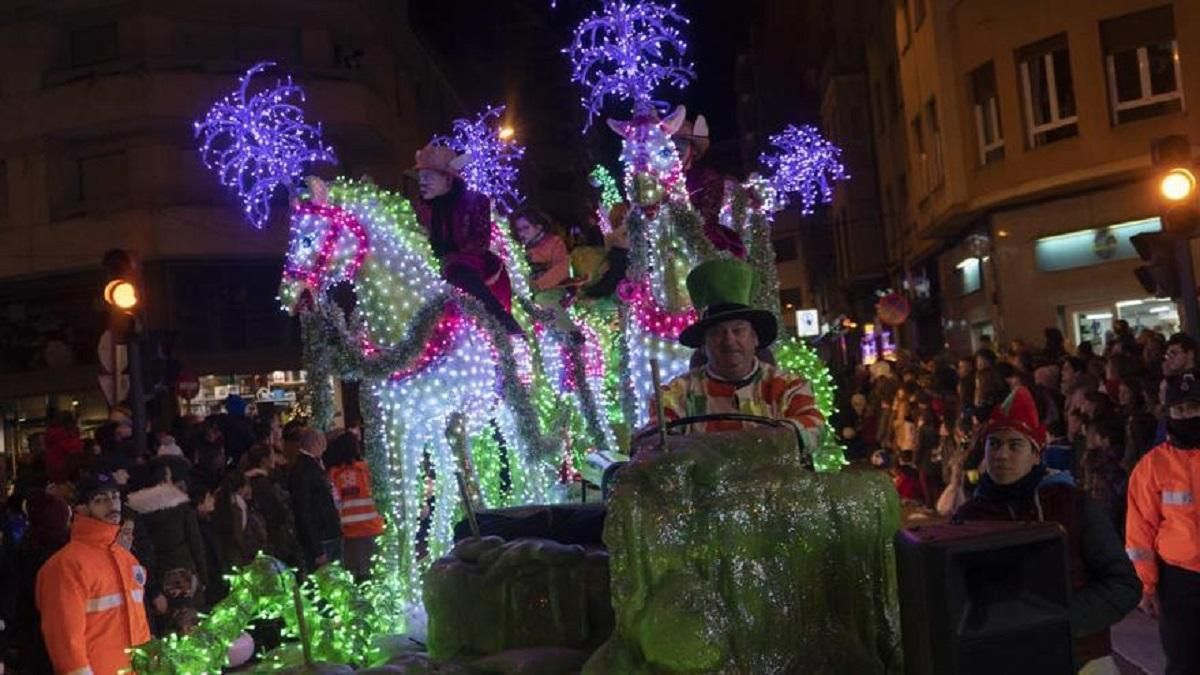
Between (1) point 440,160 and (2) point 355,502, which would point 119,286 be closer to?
(2) point 355,502

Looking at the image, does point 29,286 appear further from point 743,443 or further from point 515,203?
point 743,443

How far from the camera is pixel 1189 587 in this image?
6.37 metres

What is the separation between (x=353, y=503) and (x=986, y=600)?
999 centimetres

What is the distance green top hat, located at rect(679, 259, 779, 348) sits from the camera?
5.07 metres

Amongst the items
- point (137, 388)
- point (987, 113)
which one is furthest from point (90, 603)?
point (987, 113)

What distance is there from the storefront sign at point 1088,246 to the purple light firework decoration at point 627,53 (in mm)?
13783

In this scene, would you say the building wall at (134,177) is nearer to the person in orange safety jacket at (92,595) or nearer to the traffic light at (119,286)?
the traffic light at (119,286)

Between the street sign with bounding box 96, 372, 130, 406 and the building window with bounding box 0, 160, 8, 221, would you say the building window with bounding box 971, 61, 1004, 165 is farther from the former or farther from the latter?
the building window with bounding box 0, 160, 8, 221

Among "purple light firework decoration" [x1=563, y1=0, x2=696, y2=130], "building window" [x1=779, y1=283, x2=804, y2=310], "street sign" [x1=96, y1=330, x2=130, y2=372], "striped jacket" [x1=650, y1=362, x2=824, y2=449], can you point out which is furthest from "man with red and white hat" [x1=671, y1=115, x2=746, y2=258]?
"building window" [x1=779, y1=283, x2=804, y2=310]

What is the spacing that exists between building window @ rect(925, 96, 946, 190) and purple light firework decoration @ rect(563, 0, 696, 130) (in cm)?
1766

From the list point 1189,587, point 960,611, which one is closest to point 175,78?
point 1189,587

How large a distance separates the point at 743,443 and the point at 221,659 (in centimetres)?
219

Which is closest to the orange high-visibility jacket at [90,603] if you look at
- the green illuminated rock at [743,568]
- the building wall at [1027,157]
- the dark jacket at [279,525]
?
the green illuminated rock at [743,568]

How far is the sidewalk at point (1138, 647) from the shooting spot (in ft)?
27.3
